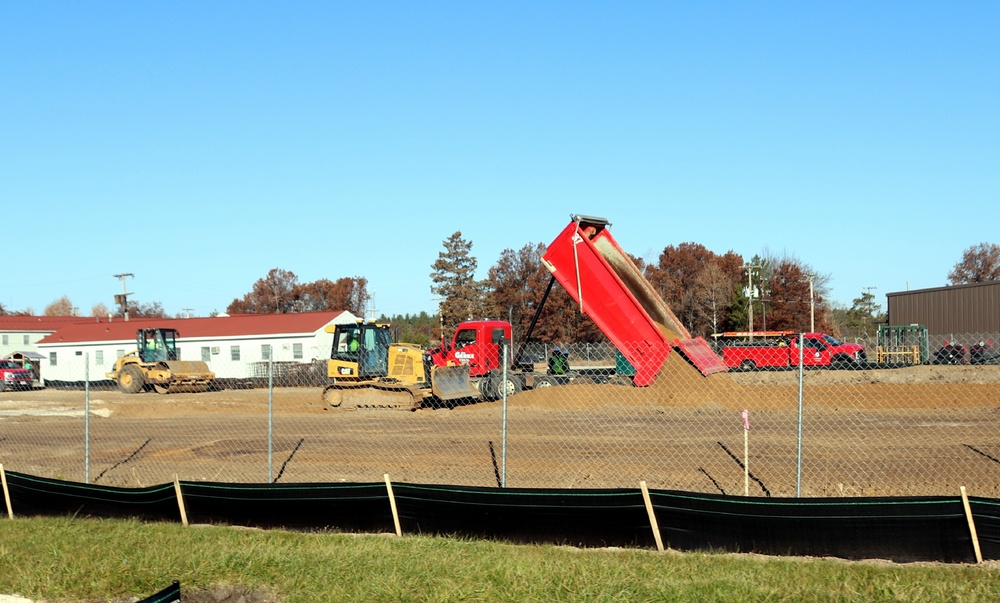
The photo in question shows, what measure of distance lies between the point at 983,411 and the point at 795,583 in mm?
15966

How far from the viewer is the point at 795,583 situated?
6602mm

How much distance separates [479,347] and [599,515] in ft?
62.6

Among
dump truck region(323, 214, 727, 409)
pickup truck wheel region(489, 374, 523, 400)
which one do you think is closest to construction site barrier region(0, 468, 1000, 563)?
dump truck region(323, 214, 727, 409)

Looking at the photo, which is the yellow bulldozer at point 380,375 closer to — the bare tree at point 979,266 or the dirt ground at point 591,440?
the dirt ground at point 591,440

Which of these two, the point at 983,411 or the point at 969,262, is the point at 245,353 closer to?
the point at 983,411

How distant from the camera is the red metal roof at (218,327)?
49.0m

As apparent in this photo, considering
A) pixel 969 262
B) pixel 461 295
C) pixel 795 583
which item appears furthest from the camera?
pixel 969 262

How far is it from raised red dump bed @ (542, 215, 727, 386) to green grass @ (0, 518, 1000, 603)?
14.1 metres

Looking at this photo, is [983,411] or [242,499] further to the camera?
[983,411]

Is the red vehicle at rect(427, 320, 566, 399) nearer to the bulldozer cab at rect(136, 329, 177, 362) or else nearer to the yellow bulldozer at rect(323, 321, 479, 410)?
the yellow bulldozer at rect(323, 321, 479, 410)

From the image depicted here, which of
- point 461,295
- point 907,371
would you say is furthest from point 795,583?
point 461,295

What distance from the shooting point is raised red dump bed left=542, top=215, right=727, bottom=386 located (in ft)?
71.8

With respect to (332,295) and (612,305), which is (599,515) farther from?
(332,295)

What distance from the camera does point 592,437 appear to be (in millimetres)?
16578
